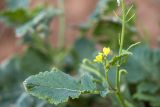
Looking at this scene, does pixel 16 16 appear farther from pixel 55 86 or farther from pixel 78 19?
pixel 78 19

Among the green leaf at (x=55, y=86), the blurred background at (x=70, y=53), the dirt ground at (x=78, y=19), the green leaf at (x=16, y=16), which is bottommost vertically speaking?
the green leaf at (x=55, y=86)

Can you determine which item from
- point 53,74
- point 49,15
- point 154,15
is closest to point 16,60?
point 49,15

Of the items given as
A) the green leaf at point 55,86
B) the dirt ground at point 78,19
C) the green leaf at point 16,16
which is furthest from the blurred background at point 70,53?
the dirt ground at point 78,19

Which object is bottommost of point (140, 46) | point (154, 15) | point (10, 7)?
point (140, 46)

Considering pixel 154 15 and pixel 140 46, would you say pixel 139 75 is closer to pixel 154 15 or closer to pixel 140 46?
pixel 140 46

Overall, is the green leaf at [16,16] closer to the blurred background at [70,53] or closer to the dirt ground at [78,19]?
the blurred background at [70,53]

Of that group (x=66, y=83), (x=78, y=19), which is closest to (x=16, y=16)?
(x=66, y=83)

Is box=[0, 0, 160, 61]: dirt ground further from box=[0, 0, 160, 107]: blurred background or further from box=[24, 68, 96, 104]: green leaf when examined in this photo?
box=[24, 68, 96, 104]: green leaf

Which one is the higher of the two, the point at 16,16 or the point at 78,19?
the point at 78,19
